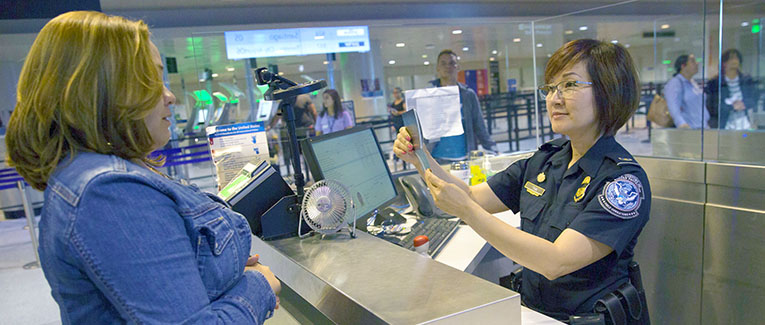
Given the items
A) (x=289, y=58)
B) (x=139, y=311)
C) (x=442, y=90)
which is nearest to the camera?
(x=139, y=311)

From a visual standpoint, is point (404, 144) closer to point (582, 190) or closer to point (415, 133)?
point (415, 133)

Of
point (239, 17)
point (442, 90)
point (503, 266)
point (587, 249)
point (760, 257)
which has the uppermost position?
point (239, 17)

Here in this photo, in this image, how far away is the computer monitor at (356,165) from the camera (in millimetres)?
1475

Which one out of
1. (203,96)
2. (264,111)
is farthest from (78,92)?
(264,111)

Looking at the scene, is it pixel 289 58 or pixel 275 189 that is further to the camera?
pixel 289 58

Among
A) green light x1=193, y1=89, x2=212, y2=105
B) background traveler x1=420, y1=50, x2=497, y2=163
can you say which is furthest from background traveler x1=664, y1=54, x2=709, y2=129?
green light x1=193, y1=89, x2=212, y2=105

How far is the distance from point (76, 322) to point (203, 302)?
185mm

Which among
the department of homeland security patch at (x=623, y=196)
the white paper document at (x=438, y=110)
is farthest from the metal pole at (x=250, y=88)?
the department of homeland security patch at (x=623, y=196)

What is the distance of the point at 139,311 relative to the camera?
621mm

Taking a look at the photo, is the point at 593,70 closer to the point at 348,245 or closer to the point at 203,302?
the point at 348,245

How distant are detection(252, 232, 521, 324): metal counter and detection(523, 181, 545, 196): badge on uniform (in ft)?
2.03

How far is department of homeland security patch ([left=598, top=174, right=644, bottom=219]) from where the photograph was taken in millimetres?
1252

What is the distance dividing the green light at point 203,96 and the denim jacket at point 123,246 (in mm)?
5169

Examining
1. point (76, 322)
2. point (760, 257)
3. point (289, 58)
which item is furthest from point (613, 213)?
point (289, 58)
